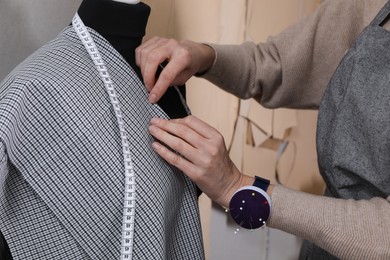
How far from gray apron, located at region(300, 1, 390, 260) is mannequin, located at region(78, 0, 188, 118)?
1.12ft

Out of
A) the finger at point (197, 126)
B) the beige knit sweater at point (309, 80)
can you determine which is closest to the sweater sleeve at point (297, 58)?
the beige knit sweater at point (309, 80)

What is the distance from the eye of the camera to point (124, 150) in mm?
587

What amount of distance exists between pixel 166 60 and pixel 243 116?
57 centimetres

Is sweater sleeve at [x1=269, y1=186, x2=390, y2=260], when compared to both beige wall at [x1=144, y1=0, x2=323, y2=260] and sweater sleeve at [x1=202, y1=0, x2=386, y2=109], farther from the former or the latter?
beige wall at [x1=144, y1=0, x2=323, y2=260]

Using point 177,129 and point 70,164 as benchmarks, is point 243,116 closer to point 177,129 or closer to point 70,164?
point 177,129

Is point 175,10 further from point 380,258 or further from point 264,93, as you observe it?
point 380,258

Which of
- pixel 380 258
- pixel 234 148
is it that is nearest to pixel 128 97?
pixel 380 258

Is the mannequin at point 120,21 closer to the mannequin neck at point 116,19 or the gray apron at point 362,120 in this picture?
the mannequin neck at point 116,19

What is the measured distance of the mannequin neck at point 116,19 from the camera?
620 mm

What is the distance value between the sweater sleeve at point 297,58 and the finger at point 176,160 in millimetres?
249

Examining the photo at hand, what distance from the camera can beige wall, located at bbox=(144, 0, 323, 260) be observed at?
1.09 m

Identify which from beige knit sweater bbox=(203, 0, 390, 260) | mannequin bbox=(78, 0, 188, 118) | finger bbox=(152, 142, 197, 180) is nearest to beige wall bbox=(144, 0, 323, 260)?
beige knit sweater bbox=(203, 0, 390, 260)

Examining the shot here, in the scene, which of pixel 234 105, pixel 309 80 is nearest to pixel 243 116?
pixel 234 105

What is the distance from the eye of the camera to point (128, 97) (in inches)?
24.7
